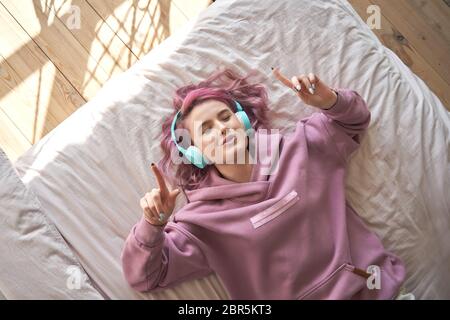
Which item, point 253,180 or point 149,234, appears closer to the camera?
point 149,234

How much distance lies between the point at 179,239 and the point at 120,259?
0.57 feet

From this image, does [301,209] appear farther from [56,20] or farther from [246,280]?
[56,20]

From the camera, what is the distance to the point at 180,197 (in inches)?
51.2

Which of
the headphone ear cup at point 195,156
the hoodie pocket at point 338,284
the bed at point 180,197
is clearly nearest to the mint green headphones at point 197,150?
the headphone ear cup at point 195,156

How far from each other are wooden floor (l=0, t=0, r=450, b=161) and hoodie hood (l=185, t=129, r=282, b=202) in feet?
2.22

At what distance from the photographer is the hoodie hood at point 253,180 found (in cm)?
122

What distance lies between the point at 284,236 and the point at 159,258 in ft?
1.00

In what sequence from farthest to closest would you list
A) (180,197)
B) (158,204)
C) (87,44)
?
(87,44) → (180,197) → (158,204)

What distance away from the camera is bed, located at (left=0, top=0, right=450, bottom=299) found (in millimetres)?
1235

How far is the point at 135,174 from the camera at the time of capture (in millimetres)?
1316

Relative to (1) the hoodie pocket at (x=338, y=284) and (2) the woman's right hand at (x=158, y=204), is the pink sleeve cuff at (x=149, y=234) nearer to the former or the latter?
(2) the woman's right hand at (x=158, y=204)

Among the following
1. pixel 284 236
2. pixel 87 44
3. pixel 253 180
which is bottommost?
pixel 284 236

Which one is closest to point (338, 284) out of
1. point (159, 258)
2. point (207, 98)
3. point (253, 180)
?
point (253, 180)

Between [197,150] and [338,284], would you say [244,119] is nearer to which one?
[197,150]
